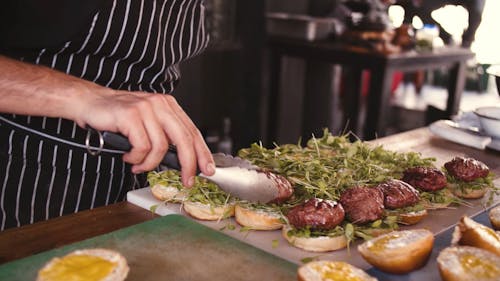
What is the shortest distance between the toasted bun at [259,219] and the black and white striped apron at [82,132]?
0.80 meters

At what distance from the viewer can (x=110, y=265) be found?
133 centimetres

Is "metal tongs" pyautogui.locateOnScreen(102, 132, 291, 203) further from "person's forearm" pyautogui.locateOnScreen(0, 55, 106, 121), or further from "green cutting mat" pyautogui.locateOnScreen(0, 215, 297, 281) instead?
"person's forearm" pyautogui.locateOnScreen(0, 55, 106, 121)

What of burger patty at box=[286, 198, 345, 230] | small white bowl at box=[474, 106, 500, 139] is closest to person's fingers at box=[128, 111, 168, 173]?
burger patty at box=[286, 198, 345, 230]

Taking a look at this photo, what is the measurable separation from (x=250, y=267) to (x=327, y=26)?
4864 mm

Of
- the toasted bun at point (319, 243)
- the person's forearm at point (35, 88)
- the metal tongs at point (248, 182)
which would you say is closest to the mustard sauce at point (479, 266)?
the toasted bun at point (319, 243)

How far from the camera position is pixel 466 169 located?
221 centimetres

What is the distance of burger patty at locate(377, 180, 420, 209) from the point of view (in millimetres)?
1913

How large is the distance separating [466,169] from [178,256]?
1218mm

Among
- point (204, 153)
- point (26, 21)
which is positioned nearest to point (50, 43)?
point (26, 21)

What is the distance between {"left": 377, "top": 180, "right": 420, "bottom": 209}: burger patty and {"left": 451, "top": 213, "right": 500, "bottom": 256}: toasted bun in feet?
1.01

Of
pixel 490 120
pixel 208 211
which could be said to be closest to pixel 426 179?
pixel 208 211

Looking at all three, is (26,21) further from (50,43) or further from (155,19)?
(155,19)

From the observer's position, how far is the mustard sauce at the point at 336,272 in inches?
53.0

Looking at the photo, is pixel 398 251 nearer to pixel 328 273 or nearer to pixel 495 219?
pixel 328 273
